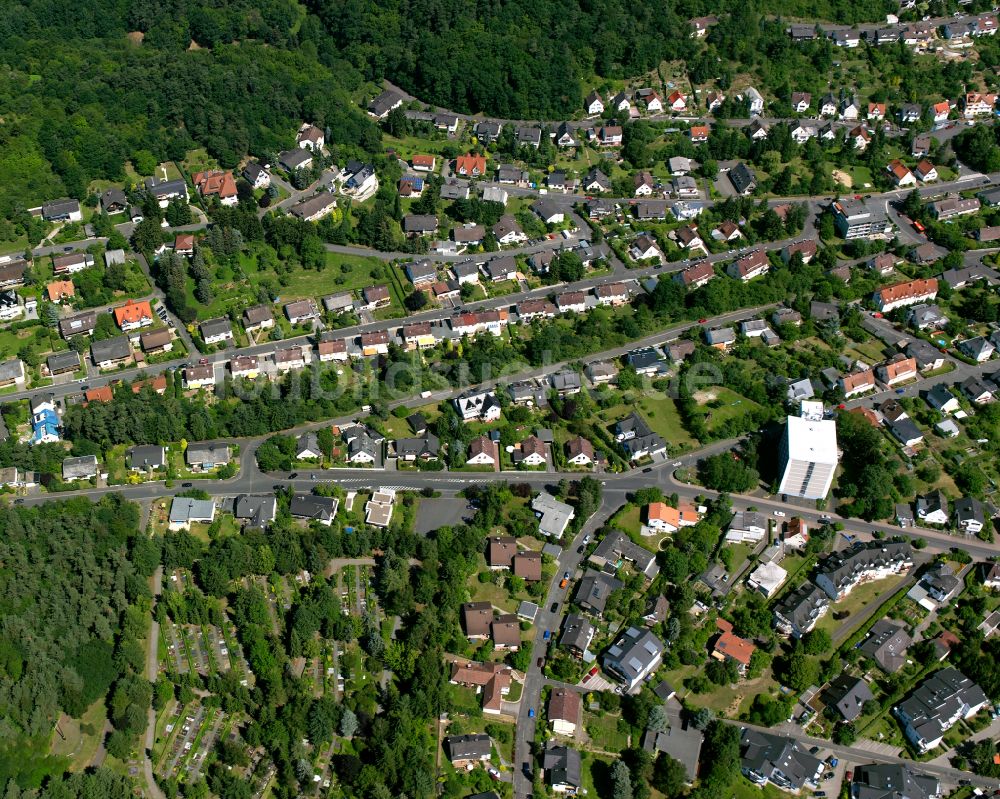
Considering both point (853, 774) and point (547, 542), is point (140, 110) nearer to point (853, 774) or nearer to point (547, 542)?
point (547, 542)

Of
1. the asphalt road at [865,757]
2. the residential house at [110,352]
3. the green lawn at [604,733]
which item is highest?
the residential house at [110,352]

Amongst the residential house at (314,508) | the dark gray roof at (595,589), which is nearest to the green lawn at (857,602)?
the dark gray roof at (595,589)

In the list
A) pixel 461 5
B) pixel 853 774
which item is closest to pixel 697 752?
pixel 853 774

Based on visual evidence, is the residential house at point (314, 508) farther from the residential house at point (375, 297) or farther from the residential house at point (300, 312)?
the residential house at point (375, 297)

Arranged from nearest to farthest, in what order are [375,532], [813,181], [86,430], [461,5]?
[375,532] → [86,430] → [813,181] → [461,5]

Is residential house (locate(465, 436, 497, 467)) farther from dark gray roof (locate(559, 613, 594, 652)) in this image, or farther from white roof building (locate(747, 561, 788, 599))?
white roof building (locate(747, 561, 788, 599))

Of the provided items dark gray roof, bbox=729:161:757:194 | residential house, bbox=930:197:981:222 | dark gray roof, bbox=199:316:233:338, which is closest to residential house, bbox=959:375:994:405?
residential house, bbox=930:197:981:222

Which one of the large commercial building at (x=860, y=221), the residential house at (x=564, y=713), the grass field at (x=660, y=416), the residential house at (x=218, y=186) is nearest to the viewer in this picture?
the residential house at (x=564, y=713)

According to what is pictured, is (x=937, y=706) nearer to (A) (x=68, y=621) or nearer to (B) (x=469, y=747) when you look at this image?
(B) (x=469, y=747)
